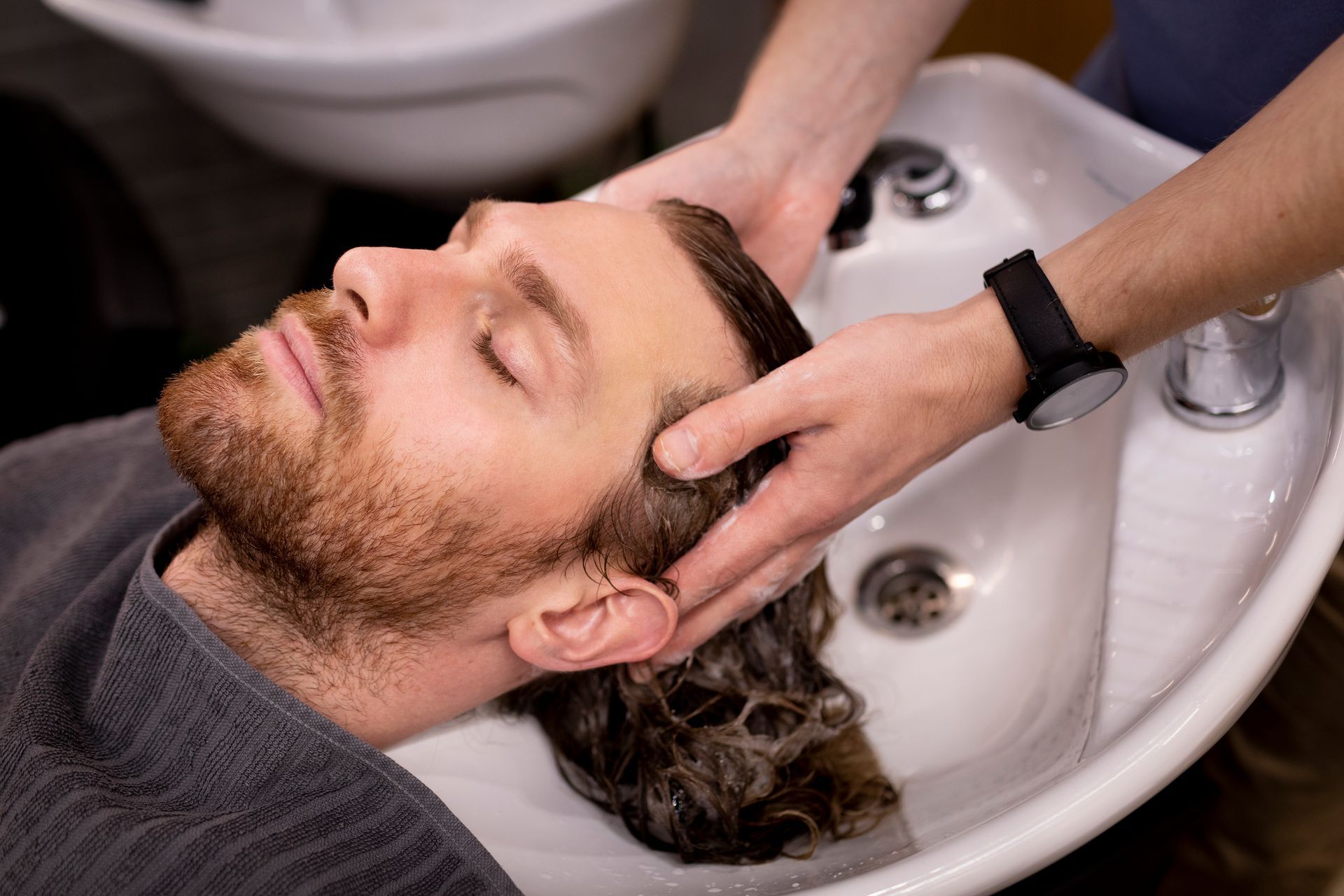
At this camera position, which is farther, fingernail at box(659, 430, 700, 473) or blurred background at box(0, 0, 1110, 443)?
blurred background at box(0, 0, 1110, 443)

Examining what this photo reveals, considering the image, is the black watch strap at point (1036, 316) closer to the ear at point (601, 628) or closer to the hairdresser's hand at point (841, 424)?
the hairdresser's hand at point (841, 424)

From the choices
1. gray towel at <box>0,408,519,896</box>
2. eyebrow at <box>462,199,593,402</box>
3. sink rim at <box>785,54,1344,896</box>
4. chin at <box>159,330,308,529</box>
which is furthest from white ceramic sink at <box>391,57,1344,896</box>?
eyebrow at <box>462,199,593,402</box>

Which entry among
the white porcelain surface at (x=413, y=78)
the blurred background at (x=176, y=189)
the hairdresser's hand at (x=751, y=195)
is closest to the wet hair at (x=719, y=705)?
the hairdresser's hand at (x=751, y=195)

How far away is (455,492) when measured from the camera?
2.94 feet

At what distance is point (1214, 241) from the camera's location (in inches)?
31.1

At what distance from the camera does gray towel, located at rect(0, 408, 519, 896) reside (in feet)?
2.73

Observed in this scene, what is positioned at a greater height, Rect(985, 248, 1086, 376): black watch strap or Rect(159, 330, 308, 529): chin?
Rect(985, 248, 1086, 376): black watch strap

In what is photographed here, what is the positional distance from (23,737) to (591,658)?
0.53m

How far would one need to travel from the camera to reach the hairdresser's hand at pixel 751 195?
1184 millimetres

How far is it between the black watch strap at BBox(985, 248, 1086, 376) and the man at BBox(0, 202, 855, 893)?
0.24 m

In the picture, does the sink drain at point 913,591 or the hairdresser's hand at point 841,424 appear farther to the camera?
the sink drain at point 913,591

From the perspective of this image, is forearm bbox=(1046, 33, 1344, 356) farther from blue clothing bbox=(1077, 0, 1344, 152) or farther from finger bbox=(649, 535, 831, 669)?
finger bbox=(649, 535, 831, 669)

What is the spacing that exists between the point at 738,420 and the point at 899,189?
1.84 feet

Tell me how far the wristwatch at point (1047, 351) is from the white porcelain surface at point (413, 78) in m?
0.81
